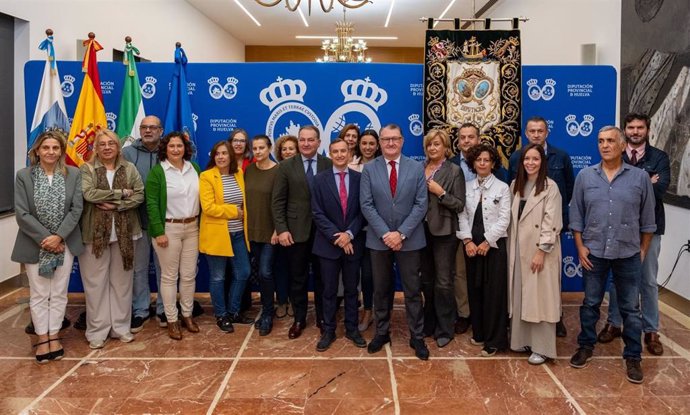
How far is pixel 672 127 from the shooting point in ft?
15.4

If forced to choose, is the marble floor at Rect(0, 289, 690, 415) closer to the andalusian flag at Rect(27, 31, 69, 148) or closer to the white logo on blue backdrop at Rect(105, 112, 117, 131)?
the andalusian flag at Rect(27, 31, 69, 148)

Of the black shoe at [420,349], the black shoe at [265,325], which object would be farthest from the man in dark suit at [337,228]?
the black shoe at [265,325]

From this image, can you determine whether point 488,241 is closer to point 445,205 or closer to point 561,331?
point 445,205

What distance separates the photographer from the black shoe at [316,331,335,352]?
145 inches

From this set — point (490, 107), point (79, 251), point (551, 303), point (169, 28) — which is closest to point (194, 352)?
point (79, 251)

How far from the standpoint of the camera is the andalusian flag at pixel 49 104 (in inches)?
173

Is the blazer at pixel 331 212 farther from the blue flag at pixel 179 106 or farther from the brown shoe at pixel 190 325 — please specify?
the blue flag at pixel 179 106

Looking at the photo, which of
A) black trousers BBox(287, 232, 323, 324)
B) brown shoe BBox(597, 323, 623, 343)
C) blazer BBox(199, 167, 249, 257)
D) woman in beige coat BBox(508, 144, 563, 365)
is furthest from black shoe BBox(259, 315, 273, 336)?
brown shoe BBox(597, 323, 623, 343)

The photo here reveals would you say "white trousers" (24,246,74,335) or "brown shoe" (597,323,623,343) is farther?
"brown shoe" (597,323,623,343)

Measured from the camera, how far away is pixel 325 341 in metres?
3.72

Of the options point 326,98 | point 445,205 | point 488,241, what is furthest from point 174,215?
point 488,241

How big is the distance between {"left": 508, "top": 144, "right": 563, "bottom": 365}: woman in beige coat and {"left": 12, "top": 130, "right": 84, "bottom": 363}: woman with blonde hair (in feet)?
9.68

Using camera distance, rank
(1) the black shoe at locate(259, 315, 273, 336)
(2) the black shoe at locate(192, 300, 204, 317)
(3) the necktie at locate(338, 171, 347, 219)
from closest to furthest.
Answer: (3) the necktie at locate(338, 171, 347, 219) → (1) the black shoe at locate(259, 315, 273, 336) → (2) the black shoe at locate(192, 300, 204, 317)

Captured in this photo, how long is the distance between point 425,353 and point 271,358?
1048 millimetres
